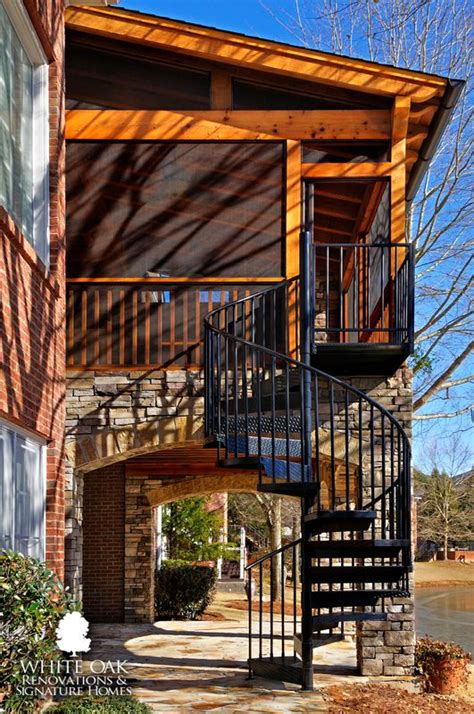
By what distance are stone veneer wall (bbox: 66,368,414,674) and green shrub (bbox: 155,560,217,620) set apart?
22.5 feet

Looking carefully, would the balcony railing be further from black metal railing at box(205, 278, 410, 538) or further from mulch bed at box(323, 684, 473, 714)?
mulch bed at box(323, 684, 473, 714)

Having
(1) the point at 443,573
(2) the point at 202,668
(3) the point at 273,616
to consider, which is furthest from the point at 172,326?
(1) the point at 443,573

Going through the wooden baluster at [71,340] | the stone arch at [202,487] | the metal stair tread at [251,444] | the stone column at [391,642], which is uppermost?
the wooden baluster at [71,340]

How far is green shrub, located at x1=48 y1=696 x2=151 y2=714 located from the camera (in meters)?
6.07

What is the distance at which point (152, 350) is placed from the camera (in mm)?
10516

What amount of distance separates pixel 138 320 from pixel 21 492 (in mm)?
3698

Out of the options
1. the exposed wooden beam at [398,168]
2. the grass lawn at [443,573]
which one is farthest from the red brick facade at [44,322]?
the grass lawn at [443,573]

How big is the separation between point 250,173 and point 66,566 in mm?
4451

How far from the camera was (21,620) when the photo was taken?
211 inches

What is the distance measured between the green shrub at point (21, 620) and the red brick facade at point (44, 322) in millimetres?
1040

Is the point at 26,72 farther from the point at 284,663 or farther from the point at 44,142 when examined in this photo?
the point at 284,663

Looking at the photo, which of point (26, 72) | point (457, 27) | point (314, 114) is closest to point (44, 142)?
point (26, 72)

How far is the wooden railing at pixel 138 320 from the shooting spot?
10445 millimetres

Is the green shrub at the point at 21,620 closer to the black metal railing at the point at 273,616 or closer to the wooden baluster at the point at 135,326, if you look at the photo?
the black metal railing at the point at 273,616
